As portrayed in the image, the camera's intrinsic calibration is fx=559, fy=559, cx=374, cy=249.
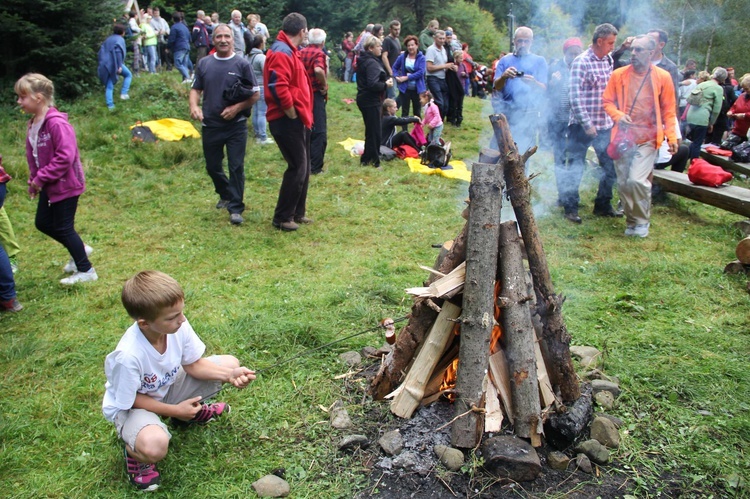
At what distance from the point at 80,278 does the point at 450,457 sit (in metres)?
4.00

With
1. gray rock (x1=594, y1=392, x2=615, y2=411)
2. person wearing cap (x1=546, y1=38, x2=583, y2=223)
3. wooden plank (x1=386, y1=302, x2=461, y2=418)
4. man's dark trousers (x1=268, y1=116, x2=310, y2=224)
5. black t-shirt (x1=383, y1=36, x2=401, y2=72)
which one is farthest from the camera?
black t-shirt (x1=383, y1=36, x2=401, y2=72)

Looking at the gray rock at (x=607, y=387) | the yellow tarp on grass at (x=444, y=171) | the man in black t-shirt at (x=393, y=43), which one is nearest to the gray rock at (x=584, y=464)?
the gray rock at (x=607, y=387)

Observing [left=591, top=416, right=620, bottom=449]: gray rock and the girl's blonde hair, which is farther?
the girl's blonde hair

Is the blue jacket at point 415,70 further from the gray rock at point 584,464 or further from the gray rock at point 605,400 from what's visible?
the gray rock at point 584,464

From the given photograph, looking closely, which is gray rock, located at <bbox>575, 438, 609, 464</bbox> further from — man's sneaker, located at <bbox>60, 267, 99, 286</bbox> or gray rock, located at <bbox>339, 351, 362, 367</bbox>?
man's sneaker, located at <bbox>60, 267, 99, 286</bbox>

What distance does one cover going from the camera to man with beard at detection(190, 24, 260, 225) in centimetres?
638

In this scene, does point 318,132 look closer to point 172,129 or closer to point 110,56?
point 172,129

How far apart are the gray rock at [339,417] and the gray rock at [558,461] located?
1109 millimetres

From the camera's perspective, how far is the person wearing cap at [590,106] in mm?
6613

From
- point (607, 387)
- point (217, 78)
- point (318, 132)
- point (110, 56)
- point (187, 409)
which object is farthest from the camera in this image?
point (110, 56)

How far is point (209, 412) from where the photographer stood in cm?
325

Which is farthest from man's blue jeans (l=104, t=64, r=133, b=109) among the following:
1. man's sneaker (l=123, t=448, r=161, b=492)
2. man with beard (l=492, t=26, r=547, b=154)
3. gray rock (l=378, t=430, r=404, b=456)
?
gray rock (l=378, t=430, r=404, b=456)

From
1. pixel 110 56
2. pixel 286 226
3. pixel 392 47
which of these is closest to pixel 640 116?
pixel 286 226

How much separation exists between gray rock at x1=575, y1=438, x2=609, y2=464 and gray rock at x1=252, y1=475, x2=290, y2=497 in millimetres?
Answer: 1572
